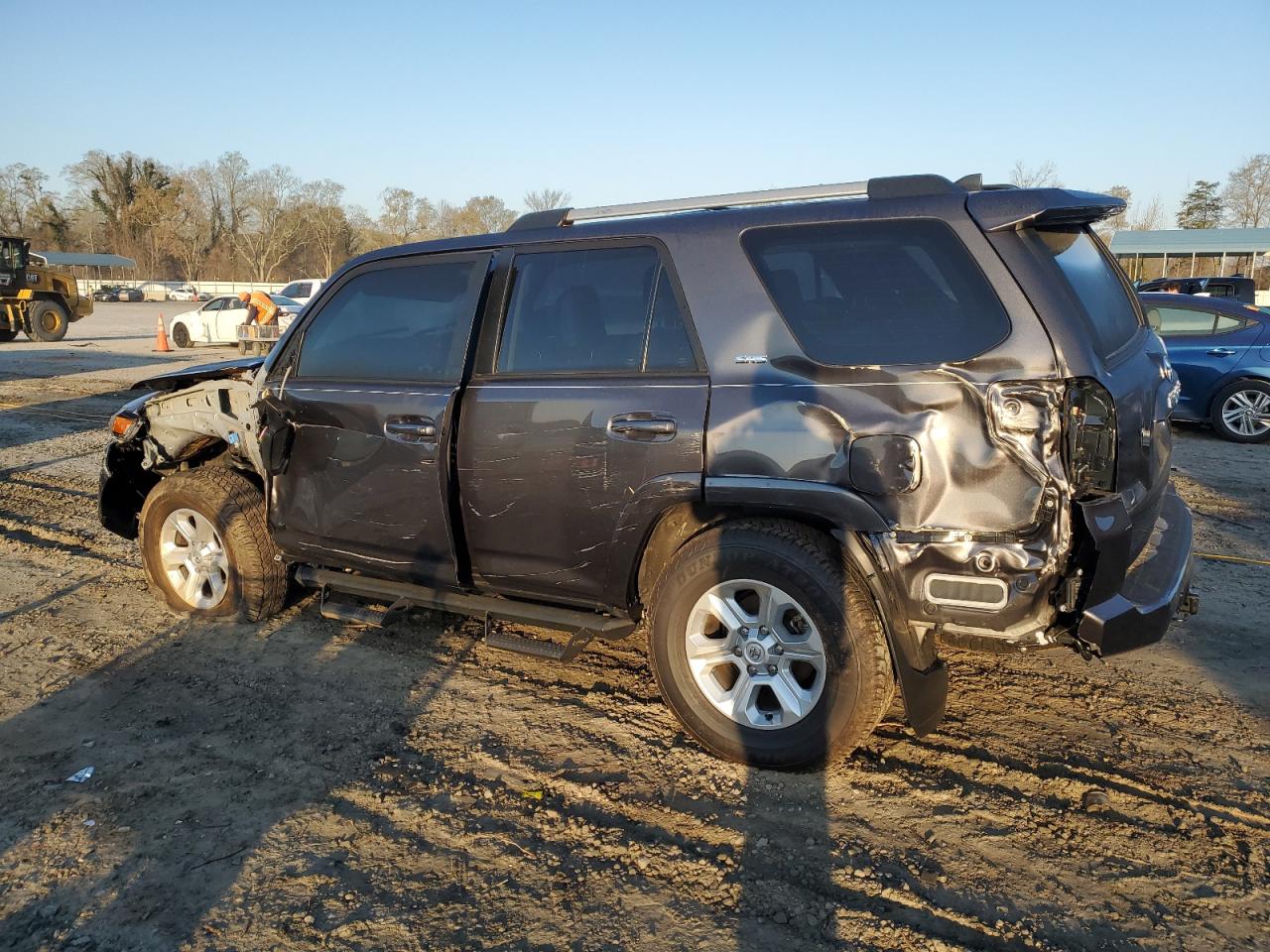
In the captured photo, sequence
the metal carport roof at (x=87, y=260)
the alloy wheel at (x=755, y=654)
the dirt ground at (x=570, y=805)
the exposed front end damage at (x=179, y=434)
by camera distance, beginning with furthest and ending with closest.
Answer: the metal carport roof at (x=87, y=260) → the exposed front end damage at (x=179, y=434) → the alloy wheel at (x=755, y=654) → the dirt ground at (x=570, y=805)

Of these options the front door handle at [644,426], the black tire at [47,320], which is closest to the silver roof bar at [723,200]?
the front door handle at [644,426]

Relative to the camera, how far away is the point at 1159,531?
3.53m

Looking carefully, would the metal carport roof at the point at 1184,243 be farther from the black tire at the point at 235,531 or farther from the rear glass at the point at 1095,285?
the black tire at the point at 235,531

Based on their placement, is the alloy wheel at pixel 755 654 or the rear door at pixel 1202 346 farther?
the rear door at pixel 1202 346

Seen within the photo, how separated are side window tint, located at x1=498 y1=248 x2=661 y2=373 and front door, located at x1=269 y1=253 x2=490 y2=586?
9.5 inches

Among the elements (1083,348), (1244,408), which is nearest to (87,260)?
(1244,408)

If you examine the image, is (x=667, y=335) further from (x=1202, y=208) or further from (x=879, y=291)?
(x=1202, y=208)

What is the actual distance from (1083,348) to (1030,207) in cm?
50

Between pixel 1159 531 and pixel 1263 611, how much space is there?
75.1 inches

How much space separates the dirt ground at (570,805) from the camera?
2578mm

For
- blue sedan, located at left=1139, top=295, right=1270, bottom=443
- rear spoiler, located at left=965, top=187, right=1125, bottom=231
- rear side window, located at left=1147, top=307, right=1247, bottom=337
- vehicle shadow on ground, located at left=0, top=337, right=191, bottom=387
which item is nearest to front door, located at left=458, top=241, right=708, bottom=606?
rear spoiler, located at left=965, top=187, right=1125, bottom=231

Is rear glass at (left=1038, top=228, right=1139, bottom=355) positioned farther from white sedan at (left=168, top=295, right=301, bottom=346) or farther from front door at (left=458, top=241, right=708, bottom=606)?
white sedan at (left=168, top=295, right=301, bottom=346)

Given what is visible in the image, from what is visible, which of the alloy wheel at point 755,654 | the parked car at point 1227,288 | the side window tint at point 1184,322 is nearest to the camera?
the alloy wheel at point 755,654

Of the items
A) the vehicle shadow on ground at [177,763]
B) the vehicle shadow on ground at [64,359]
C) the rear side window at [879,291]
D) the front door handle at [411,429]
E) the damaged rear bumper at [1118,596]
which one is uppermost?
the rear side window at [879,291]
